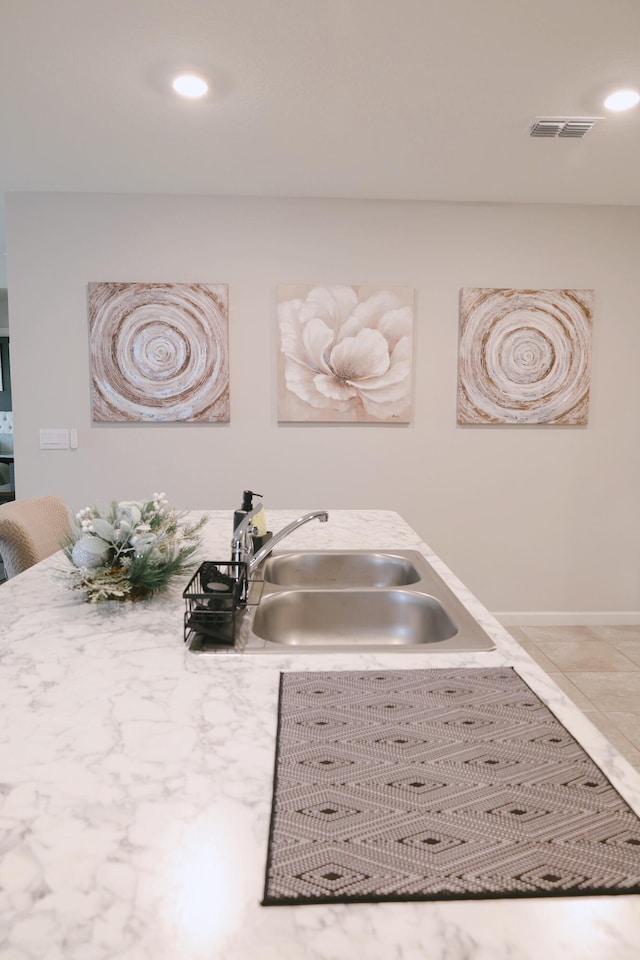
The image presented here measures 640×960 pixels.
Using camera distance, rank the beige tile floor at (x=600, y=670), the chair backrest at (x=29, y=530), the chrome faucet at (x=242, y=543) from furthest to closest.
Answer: the beige tile floor at (x=600, y=670), the chair backrest at (x=29, y=530), the chrome faucet at (x=242, y=543)

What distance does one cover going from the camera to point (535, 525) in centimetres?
379

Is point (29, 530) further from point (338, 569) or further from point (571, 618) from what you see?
point (571, 618)

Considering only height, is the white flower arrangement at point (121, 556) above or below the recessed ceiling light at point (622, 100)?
below

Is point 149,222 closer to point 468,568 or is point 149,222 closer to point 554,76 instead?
point 554,76

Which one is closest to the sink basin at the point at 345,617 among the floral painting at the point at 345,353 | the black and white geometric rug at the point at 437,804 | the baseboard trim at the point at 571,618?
the black and white geometric rug at the point at 437,804

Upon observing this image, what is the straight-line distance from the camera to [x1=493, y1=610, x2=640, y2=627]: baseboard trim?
385 centimetres

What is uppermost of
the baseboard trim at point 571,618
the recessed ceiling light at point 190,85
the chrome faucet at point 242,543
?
the recessed ceiling light at point 190,85

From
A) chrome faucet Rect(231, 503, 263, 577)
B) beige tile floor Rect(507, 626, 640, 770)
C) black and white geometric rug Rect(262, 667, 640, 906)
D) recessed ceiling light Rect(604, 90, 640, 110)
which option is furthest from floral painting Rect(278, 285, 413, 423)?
black and white geometric rug Rect(262, 667, 640, 906)

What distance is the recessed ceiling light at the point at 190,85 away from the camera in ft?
7.23

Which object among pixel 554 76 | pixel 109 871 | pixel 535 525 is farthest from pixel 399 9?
pixel 535 525

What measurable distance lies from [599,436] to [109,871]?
12.2 ft

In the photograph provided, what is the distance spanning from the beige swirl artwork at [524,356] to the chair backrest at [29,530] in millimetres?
2295

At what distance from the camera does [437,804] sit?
663mm

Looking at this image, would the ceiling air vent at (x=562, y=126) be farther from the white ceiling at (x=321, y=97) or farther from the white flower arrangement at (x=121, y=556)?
the white flower arrangement at (x=121, y=556)
